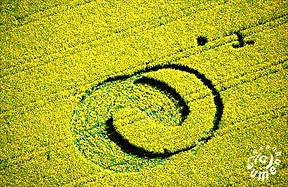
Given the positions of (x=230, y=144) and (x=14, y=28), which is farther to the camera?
(x=14, y=28)

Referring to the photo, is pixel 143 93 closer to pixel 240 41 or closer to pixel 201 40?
pixel 201 40

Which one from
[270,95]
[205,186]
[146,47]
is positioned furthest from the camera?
[146,47]

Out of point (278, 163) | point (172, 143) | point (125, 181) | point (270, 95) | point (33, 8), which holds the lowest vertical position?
point (33, 8)

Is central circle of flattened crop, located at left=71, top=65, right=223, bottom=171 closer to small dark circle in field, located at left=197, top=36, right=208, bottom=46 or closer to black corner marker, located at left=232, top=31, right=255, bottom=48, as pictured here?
small dark circle in field, located at left=197, top=36, right=208, bottom=46

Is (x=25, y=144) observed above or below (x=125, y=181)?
below

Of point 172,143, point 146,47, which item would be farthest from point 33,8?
point 172,143

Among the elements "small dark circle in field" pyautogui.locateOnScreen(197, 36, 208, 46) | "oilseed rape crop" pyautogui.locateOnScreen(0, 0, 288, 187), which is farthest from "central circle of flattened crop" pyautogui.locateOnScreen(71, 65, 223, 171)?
"small dark circle in field" pyautogui.locateOnScreen(197, 36, 208, 46)

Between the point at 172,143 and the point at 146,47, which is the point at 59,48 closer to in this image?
the point at 146,47
